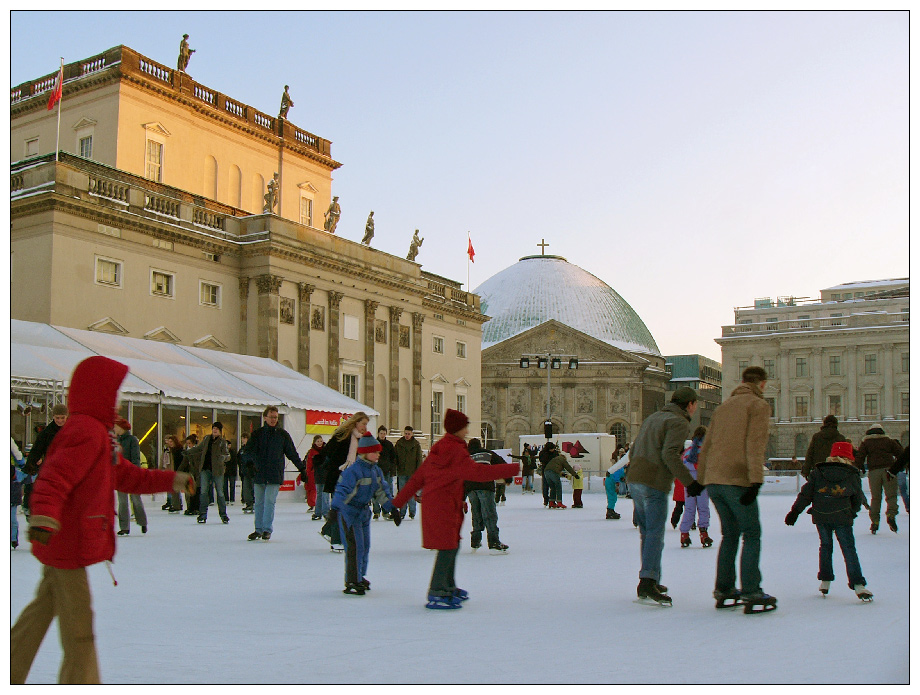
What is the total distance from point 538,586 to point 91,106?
113 ft

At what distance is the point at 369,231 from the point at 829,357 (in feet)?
193

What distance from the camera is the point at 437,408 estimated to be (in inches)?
1969

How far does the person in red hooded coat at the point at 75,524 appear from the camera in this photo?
424cm

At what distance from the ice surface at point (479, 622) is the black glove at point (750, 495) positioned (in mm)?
874

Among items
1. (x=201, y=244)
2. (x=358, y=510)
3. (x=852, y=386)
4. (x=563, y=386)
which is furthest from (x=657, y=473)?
(x=563, y=386)

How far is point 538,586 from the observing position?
930 cm

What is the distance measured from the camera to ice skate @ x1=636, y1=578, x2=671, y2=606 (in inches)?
313

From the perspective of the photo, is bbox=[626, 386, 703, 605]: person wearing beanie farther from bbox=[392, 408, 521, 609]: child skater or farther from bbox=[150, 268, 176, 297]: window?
bbox=[150, 268, 176, 297]: window

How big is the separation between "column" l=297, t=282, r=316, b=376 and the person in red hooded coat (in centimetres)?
3549

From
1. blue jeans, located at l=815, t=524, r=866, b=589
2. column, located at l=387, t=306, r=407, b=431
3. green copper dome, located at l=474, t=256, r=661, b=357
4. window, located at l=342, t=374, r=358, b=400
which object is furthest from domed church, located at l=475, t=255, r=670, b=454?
blue jeans, located at l=815, t=524, r=866, b=589

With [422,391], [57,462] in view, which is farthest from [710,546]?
[422,391]

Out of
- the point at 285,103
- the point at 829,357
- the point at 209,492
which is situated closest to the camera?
the point at 209,492

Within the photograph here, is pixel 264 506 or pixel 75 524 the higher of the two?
pixel 75 524

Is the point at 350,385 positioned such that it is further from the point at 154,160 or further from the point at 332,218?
the point at 154,160
